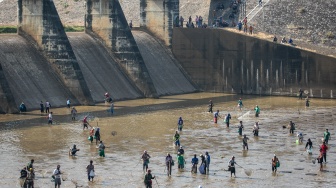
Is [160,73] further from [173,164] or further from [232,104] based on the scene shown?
[173,164]

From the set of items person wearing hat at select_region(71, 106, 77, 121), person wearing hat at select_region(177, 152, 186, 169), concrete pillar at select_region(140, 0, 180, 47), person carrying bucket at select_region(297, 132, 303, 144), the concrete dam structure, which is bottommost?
person wearing hat at select_region(177, 152, 186, 169)

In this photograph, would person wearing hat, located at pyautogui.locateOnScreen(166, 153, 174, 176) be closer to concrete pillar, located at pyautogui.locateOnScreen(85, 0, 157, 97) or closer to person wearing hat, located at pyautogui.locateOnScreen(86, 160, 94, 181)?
person wearing hat, located at pyautogui.locateOnScreen(86, 160, 94, 181)

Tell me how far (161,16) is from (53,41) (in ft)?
65.1

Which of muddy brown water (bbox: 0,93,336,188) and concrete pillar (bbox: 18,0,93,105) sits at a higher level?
concrete pillar (bbox: 18,0,93,105)

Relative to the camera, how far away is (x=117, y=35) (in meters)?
88.1

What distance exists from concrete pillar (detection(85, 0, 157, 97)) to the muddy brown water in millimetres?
4640

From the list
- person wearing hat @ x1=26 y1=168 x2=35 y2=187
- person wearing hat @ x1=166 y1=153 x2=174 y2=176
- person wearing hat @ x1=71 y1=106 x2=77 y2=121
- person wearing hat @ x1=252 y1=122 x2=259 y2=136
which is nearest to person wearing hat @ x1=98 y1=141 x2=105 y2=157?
person wearing hat @ x1=166 y1=153 x2=174 y2=176

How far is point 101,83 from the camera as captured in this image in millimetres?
82750

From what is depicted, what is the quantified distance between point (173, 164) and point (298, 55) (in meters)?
41.7

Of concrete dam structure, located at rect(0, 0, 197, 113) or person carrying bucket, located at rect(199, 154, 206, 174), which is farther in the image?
concrete dam structure, located at rect(0, 0, 197, 113)

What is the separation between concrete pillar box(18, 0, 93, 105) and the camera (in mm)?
77875

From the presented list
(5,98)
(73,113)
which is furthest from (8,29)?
(73,113)

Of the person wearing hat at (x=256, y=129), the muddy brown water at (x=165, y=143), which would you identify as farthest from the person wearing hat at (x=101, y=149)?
the person wearing hat at (x=256, y=129)

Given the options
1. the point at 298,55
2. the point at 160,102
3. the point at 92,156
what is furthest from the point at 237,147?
the point at 298,55
